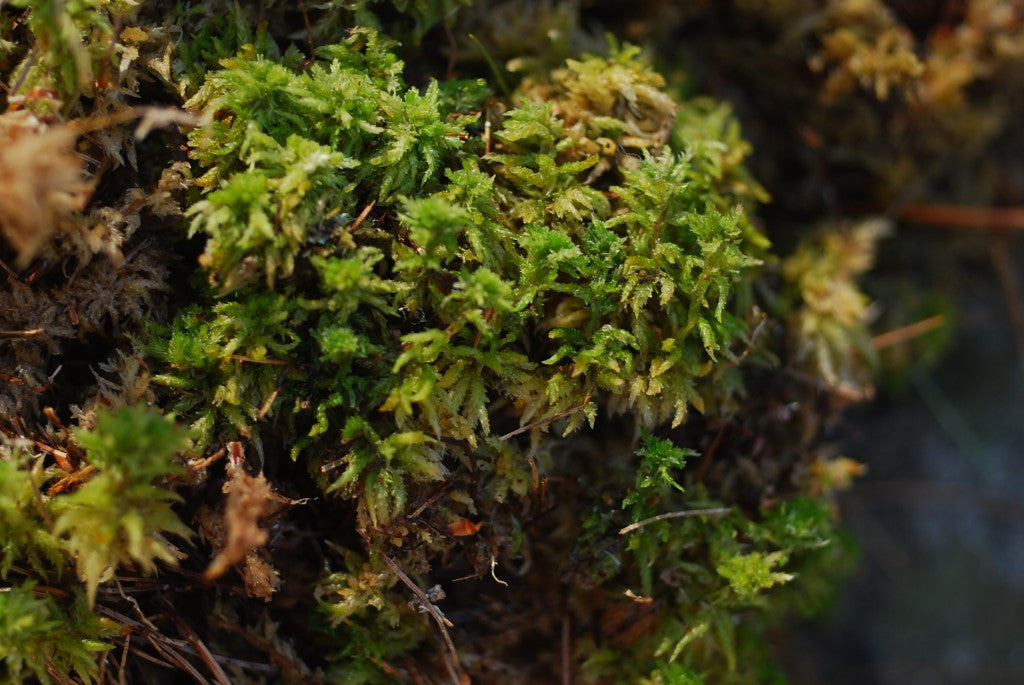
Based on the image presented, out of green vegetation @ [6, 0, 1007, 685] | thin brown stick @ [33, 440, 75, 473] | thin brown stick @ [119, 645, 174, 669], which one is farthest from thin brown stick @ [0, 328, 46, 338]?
thin brown stick @ [119, 645, 174, 669]

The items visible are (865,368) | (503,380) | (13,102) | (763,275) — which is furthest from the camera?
(865,368)

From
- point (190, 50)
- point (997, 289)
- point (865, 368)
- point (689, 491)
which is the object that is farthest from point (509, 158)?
point (997, 289)

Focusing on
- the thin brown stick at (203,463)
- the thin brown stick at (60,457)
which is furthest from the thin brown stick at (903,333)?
the thin brown stick at (60,457)

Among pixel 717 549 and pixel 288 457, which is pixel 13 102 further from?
pixel 717 549

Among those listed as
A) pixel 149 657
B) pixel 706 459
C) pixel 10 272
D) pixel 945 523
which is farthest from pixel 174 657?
pixel 945 523

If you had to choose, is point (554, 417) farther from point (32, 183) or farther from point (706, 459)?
point (32, 183)
